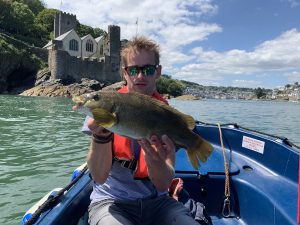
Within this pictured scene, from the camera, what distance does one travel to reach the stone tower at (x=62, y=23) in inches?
2979

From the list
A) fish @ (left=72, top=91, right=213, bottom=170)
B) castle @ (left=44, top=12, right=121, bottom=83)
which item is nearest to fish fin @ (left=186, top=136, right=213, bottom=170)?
fish @ (left=72, top=91, right=213, bottom=170)

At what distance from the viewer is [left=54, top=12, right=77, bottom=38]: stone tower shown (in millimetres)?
75675

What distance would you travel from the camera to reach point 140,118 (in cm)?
251

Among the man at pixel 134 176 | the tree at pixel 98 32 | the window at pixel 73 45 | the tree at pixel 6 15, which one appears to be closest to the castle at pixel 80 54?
the window at pixel 73 45

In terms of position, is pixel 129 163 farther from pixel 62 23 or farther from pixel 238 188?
pixel 62 23

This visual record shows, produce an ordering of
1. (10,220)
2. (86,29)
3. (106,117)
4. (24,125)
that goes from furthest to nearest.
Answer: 1. (86,29)
2. (24,125)
3. (10,220)
4. (106,117)

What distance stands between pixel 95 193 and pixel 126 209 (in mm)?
373

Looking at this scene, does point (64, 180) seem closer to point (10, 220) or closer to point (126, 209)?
point (10, 220)

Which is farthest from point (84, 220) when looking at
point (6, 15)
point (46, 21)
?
point (46, 21)

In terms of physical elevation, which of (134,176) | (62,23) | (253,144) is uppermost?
(62,23)

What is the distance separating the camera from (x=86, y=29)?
91.6 meters

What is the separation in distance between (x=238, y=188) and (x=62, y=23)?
76.4 meters

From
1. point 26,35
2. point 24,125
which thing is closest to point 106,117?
point 24,125

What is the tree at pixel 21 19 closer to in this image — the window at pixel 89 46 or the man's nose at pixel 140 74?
the window at pixel 89 46
